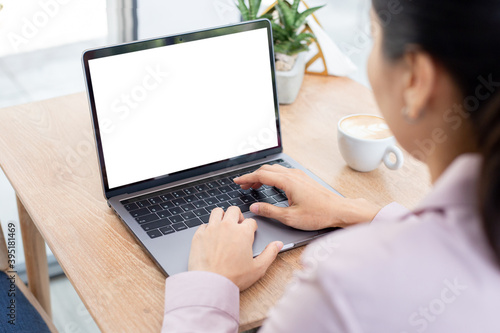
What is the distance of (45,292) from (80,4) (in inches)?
37.1

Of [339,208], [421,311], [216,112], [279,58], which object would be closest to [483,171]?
[421,311]

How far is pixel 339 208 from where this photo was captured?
949 millimetres

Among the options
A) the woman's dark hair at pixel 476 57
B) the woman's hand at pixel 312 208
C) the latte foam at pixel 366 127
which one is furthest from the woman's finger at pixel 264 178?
the woman's dark hair at pixel 476 57

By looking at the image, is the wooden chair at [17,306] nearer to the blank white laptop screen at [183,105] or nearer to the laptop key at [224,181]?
the blank white laptop screen at [183,105]

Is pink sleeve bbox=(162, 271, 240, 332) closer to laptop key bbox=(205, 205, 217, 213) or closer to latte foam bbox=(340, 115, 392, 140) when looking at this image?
laptop key bbox=(205, 205, 217, 213)

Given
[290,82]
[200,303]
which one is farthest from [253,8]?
[200,303]

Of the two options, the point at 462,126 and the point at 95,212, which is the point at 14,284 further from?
the point at 462,126

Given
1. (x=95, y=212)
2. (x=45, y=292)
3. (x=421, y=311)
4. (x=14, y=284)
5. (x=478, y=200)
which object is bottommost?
(x=45, y=292)

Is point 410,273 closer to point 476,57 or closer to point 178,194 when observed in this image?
point 476,57

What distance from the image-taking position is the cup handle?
109 centimetres

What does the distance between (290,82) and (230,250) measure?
2.04ft

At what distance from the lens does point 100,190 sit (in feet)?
3.50

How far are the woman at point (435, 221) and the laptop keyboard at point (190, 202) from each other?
0.44 m

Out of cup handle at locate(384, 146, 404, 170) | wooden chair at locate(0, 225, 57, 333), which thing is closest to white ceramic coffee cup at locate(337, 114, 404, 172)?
cup handle at locate(384, 146, 404, 170)
